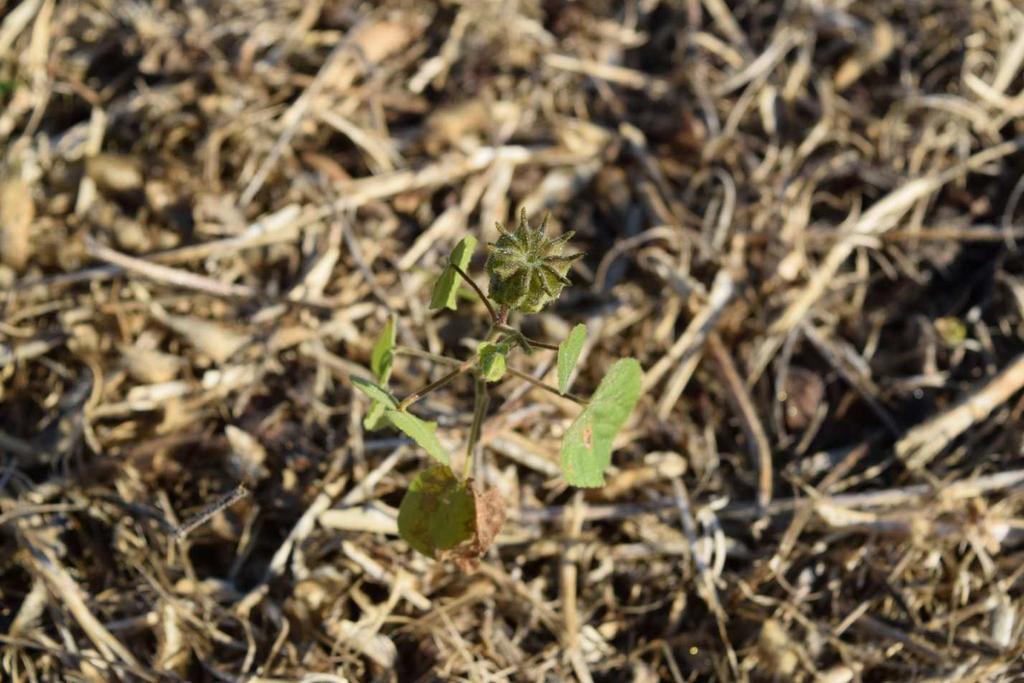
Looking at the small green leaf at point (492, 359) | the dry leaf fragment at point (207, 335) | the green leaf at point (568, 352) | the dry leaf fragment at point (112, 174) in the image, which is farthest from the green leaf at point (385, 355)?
the dry leaf fragment at point (112, 174)

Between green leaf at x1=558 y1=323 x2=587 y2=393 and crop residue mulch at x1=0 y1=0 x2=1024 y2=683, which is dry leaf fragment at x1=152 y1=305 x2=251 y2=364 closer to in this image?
crop residue mulch at x1=0 y1=0 x2=1024 y2=683

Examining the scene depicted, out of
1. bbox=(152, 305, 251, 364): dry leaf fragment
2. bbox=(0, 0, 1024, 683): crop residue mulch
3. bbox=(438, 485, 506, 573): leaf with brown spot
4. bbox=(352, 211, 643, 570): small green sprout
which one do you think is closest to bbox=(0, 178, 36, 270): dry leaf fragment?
bbox=(0, 0, 1024, 683): crop residue mulch

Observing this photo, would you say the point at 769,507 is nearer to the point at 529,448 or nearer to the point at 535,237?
the point at 529,448

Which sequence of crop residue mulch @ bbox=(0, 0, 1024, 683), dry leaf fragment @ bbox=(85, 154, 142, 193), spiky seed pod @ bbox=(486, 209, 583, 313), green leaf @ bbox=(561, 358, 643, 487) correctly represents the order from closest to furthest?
spiky seed pod @ bbox=(486, 209, 583, 313), green leaf @ bbox=(561, 358, 643, 487), crop residue mulch @ bbox=(0, 0, 1024, 683), dry leaf fragment @ bbox=(85, 154, 142, 193)

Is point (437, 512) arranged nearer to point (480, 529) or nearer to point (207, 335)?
point (480, 529)

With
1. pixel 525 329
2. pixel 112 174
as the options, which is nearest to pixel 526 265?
pixel 525 329

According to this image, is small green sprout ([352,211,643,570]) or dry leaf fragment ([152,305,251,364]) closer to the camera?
small green sprout ([352,211,643,570])
